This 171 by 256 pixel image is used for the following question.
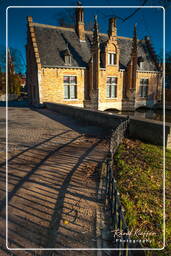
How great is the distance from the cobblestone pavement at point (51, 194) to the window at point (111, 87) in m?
16.5

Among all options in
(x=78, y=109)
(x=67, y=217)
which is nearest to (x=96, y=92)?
(x=78, y=109)

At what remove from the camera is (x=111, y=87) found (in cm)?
2266

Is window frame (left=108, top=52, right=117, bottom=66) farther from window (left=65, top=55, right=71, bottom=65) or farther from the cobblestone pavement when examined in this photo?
the cobblestone pavement

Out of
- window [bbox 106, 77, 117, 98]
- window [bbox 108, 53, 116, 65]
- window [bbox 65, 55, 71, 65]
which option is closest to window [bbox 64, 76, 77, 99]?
window [bbox 65, 55, 71, 65]

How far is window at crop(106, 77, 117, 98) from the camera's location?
22.3m

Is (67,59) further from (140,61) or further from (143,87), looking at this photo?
(143,87)

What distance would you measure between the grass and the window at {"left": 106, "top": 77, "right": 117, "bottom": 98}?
1644cm

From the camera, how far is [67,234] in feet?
9.02

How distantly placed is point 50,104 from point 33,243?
1629cm

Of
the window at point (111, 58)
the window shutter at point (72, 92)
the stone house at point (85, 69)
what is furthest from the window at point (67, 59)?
the window at point (111, 58)

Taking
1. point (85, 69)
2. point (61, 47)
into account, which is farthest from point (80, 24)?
point (85, 69)

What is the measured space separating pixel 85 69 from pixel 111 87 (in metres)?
4.50

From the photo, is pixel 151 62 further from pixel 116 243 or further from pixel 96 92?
pixel 116 243

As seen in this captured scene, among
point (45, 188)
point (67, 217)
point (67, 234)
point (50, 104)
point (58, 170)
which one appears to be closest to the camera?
point (67, 234)
